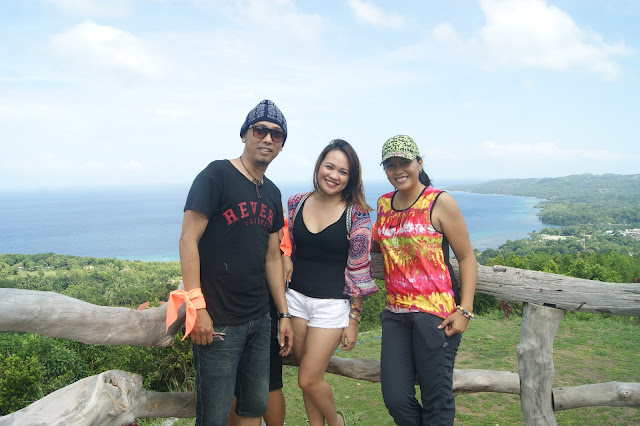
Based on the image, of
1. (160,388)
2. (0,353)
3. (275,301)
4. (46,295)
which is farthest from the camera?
(0,353)

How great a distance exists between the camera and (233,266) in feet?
8.33

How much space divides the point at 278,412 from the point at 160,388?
2.33 m

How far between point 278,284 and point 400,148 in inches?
46.9

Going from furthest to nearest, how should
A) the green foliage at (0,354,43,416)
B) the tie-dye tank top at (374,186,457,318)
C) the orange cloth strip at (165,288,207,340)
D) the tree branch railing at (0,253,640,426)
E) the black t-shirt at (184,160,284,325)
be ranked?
the green foliage at (0,354,43,416), the tie-dye tank top at (374,186,457,318), the black t-shirt at (184,160,284,325), the orange cloth strip at (165,288,207,340), the tree branch railing at (0,253,640,426)

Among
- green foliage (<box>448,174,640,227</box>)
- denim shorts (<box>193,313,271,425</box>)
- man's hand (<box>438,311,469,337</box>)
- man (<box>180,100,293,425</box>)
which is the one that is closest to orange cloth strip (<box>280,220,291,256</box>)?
man (<box>180,100,293,425</box>)

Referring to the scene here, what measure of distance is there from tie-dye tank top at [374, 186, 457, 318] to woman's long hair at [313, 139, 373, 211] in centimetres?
29

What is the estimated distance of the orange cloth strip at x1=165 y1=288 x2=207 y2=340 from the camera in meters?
2.38

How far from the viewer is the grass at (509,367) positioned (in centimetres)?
400

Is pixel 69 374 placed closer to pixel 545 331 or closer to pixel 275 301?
pixel 275 301

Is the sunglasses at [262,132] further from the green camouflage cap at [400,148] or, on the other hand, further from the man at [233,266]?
the green camouflage cap at [400,148]

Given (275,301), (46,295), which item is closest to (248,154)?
(275,301)

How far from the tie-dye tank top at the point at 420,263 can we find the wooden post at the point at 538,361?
726mm

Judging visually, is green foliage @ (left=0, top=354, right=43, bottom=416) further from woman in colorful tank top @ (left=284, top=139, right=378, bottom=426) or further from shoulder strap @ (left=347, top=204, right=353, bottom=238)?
shoulder strap @ (left=347, top=204, right=353, bottom=238)

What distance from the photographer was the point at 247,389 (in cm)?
279
